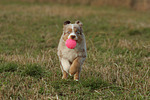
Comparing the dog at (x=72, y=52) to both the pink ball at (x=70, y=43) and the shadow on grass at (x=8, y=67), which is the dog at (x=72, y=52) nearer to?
the pink ball at (x=70, y=43)

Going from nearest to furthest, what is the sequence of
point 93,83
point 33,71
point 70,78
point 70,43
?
point 70,43
point 93,83
point 70,78
point 33,71

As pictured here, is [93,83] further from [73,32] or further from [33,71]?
[33,71]

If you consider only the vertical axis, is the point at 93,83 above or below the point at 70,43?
below

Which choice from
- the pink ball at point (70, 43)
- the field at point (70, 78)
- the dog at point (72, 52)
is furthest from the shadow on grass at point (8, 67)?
the pink ball at point (70, 43)

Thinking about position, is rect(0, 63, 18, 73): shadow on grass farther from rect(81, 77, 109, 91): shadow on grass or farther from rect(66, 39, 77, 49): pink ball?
rect(66, 39, 77, 49): pink ball

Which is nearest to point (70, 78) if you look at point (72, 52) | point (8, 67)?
point (72, 52)

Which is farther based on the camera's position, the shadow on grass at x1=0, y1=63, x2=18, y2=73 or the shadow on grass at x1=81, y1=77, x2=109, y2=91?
the shadow on grass at x1=0, y1=63, x2=18, y2=73

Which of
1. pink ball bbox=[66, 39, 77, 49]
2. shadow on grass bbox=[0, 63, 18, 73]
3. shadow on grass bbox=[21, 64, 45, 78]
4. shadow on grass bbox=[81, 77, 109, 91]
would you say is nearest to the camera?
pink ball bbox=[66, 39, 77, 49]

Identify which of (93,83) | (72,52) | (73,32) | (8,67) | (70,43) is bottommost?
(93,83)

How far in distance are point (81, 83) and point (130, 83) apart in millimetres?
1079

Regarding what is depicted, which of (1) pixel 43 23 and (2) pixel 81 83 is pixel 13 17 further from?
(2) pixel 81 83

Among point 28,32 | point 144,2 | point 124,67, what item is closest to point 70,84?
point 124,67

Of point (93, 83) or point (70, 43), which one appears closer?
point (70, 43)

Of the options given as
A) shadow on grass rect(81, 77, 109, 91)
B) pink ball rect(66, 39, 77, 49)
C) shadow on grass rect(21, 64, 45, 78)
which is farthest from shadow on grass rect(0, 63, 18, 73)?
pink ball rect(66, 39, 77, 49)
